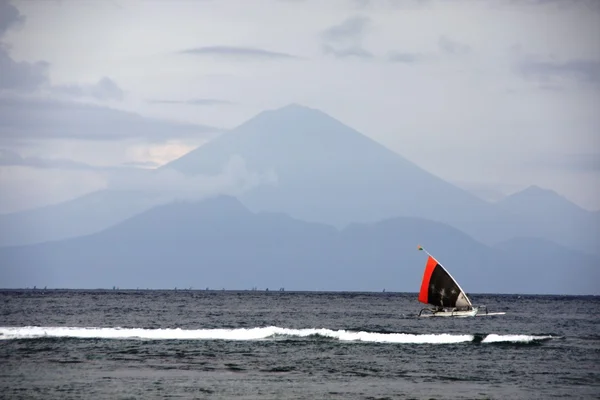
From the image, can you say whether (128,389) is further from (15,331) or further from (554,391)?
(15,331)

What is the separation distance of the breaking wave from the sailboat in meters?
10.3

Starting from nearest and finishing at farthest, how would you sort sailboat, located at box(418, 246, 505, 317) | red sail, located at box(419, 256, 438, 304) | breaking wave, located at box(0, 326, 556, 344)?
breaking wave, located at box(0, 326, 556, 344)
red sail, located at box(419, 256, 438, 304)
sailboat, located at box(418, 246, 505, 317)

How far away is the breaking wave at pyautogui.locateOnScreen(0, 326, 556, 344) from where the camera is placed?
52.2 meters

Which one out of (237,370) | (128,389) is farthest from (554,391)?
(128,389)

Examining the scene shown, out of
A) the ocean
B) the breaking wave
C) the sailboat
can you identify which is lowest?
the ocean

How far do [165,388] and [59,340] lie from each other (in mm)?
20331

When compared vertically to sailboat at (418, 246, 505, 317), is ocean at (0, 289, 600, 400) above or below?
below

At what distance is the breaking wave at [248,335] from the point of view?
52219 millimetres

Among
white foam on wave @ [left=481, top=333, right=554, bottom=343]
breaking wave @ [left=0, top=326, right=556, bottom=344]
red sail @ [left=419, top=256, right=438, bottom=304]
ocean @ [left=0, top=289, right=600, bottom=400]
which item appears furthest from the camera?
red sail @ [left=419, top=256, right=438, bottom=304]

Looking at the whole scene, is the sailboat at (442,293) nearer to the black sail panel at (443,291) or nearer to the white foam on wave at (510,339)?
the black sail panel at (443,291)

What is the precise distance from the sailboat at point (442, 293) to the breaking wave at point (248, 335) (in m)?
10.3

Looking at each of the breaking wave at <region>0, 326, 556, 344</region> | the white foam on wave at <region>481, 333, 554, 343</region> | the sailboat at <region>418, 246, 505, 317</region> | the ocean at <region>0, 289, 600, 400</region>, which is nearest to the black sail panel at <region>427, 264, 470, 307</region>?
the sailboat at <region>418, 246, 505, 317</region>

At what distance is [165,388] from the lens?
106 ft

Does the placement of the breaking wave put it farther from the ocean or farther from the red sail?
the red sail
